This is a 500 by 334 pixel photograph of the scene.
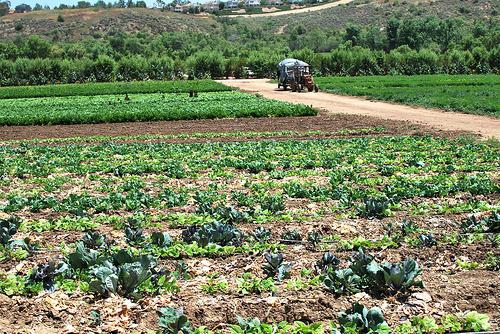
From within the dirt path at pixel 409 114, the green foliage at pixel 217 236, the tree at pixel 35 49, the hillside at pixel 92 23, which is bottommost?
the dirt path at pixel 409 114

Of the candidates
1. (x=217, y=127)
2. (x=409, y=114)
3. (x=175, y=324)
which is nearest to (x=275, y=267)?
(x=175, y=324)

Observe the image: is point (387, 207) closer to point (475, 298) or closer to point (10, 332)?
point (475, 298)

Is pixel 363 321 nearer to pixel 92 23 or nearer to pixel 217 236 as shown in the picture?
pixel 217 236

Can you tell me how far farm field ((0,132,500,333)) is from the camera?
6242 mm

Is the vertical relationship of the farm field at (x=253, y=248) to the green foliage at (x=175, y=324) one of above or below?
below

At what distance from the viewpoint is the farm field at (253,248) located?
6.24 metres

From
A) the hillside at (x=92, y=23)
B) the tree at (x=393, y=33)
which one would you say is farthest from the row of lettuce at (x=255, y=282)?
the hillside at (x=92, y=23)

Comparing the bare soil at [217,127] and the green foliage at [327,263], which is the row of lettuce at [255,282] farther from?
the bare soil at [217,127]

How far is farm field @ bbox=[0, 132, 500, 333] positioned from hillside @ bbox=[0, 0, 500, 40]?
419 ft

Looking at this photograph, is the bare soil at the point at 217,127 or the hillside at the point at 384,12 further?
the hillside at the point at 384,12

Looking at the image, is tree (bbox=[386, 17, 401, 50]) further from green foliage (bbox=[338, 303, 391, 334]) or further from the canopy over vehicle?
green foliage (bbox=[338, 303, 391, 334])

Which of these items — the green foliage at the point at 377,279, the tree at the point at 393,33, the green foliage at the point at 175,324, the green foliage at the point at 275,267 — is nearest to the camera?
the green foliage at the point at 175,324

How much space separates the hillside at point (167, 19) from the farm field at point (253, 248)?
5032 inches

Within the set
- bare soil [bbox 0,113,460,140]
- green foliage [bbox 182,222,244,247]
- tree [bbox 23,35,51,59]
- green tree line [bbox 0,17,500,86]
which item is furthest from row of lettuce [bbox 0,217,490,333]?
tree [bbox 23,35,51,59]
